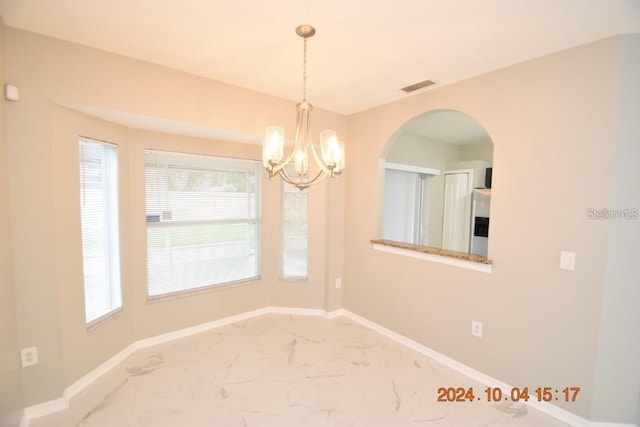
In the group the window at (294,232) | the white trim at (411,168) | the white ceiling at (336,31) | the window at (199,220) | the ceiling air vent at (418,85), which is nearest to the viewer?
the white ceiling at (336,31)

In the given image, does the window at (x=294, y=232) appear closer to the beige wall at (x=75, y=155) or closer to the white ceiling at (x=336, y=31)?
the beige wall at (x=75, y=155)

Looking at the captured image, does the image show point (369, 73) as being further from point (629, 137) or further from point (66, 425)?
point (66, 425)

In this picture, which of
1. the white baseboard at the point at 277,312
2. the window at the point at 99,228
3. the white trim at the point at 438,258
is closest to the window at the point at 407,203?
the white trim at the point at 438,258

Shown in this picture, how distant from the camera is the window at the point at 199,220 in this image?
2.79 metres

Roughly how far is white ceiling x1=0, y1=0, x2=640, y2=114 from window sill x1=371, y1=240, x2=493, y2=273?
147 centimetres

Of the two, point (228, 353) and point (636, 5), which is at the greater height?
point (636, 5)

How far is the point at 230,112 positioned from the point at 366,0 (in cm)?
156

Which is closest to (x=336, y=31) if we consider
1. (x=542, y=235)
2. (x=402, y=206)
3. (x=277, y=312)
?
(x=542, y=235)

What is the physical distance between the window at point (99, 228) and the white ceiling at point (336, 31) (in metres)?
0.84

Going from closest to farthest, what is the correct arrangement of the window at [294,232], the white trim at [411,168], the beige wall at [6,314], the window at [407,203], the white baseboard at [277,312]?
1. the beige wall at [6,314]
2. the white baseboard at [277,312]
3. the window at [294,232]
4. the white trim at [411,168]
5. the window at [407,203]

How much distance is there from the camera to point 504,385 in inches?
85.0

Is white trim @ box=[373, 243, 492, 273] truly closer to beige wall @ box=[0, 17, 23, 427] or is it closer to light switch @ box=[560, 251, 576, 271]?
light switch @ box=[560, 251, 576, 271]

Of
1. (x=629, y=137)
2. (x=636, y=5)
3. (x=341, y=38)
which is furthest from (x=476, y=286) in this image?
(x=341, y=38)

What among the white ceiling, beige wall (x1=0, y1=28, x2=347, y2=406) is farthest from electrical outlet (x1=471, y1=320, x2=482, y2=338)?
beige wall (x1=0, y1=28, x2=347, y2=406)
